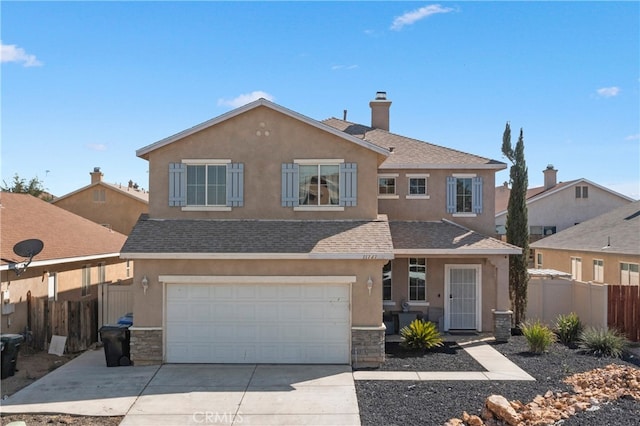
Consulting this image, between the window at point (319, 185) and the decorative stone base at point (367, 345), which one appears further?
the window at point (319, 185)

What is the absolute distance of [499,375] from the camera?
11469mm

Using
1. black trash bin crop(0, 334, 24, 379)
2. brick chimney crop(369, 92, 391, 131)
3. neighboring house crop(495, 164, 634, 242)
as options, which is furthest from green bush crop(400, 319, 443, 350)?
neighboring house crop(495, 164, 634, 242)

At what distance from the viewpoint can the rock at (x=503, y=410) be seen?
8.57 metres

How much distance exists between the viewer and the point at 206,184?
547 inches

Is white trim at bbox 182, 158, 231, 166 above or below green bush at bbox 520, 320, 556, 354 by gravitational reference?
above

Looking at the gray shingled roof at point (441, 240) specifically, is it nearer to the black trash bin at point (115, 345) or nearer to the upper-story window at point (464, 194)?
the upper-story window at point (464, 194)

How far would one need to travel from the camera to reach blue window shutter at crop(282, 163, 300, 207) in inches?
543

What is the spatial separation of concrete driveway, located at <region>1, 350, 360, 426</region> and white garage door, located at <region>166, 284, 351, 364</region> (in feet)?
1.08

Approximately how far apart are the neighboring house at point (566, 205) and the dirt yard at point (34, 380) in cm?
2606

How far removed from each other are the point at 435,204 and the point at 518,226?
289 centimetres

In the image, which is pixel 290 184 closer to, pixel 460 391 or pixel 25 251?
pixel 460 391

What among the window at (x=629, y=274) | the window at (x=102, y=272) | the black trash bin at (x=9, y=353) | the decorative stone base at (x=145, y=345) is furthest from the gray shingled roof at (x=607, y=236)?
the window at (x=102, y=272)

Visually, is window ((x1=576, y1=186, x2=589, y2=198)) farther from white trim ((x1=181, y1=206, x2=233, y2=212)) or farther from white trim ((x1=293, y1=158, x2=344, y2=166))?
white trim ((x1=181, y1=206, x2=233, y2=212))

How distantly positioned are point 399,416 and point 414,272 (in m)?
8.18
